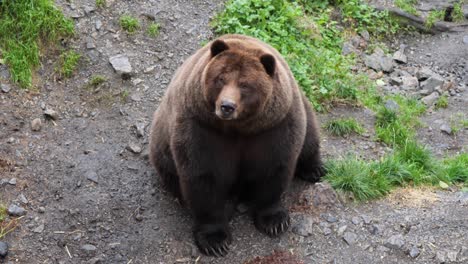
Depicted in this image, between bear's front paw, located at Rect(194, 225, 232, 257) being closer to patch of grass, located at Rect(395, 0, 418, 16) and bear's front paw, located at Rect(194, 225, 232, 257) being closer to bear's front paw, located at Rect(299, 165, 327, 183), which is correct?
bear's front paw, located at Rect(299, 165, 327, 183)

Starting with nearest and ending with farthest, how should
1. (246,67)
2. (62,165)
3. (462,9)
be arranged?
(246,67)
(62,165)
(462,9)

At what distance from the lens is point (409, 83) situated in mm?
9203

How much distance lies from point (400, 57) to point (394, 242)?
457cm

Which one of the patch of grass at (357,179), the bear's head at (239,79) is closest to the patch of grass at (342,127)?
the patch of grass at (357,179)

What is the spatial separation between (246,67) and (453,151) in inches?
155

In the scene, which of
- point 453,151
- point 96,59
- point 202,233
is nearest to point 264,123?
point 202,233

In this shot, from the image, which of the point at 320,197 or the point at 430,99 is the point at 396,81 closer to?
the point at 430,99

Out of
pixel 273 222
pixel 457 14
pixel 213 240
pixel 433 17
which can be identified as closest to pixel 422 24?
pixel 433 17

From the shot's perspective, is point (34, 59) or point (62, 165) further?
point (34, 59)

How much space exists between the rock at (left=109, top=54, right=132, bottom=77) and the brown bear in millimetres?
1521

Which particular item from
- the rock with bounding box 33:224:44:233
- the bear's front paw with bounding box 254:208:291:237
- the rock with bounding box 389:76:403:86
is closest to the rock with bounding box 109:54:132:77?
the rock with bounding box 33:224:44:233

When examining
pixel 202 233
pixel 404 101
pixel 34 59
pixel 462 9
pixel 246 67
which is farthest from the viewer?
pixel 462 9

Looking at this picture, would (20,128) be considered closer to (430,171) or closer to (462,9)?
(430,171)

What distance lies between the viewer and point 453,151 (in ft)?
26.2
